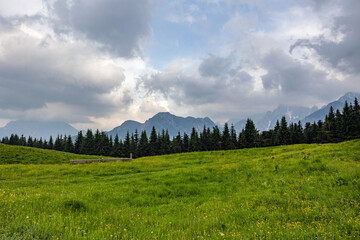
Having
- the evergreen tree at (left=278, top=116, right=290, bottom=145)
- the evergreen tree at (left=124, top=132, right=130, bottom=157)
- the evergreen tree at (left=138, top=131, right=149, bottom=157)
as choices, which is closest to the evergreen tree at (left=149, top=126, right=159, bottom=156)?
the evergreen tree at (left=138, top=131, right=149, bottom=157)

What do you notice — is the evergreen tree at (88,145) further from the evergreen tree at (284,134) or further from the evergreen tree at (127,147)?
the evergreen tree at (284,134)

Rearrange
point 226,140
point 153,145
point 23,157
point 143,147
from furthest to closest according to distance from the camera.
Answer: point 153,145 → point 143,147 → point 226,140 → point 23,157

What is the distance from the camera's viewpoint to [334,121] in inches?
3324

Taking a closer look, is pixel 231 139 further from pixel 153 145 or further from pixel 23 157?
pixel 23 157

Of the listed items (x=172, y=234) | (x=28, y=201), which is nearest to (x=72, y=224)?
(x=172, y=234)

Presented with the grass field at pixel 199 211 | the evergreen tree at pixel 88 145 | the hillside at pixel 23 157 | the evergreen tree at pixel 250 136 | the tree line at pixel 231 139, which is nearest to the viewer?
the grass field at pixel 199 211

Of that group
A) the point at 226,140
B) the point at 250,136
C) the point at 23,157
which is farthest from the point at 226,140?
the point at 23,157

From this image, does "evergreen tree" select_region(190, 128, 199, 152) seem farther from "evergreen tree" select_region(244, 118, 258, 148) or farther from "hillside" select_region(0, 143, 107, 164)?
"hillside" select_region(0, 143, 107, 164)

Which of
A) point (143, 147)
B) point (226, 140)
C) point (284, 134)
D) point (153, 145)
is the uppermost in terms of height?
point (284, 134)

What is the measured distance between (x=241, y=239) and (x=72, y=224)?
522cm

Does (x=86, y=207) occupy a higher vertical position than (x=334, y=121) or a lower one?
lower

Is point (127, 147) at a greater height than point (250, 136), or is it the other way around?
point (250, 136)

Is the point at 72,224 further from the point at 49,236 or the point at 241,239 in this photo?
the point at 241,239

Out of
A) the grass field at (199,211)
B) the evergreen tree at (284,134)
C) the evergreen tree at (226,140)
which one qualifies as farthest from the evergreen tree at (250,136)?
the grass field at (199,211)
